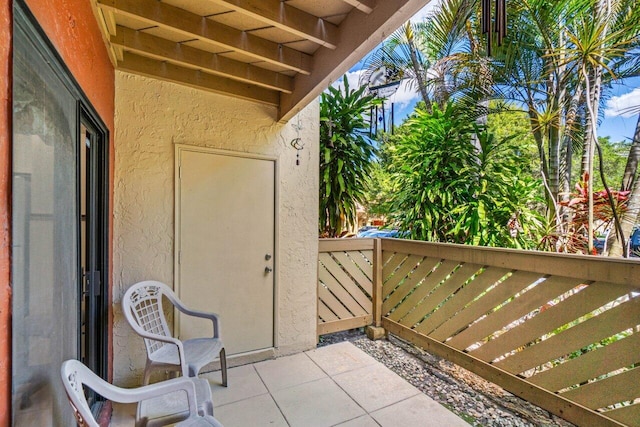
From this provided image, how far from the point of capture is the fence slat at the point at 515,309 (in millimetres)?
1920

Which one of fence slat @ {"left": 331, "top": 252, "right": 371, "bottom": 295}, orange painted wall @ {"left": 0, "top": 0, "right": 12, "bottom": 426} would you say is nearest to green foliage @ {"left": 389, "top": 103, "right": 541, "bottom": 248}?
fence slat @ {"left": 331, "top": 252, "right": 371, "bottom": 295}

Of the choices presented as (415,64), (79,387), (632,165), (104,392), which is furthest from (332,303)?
(415,64)

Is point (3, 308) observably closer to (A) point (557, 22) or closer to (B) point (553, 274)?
(B) point (553, 274)

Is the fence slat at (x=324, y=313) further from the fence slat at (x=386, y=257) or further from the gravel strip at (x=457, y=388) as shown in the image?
the fence slat at (x=386, y=257)

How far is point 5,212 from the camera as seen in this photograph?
76cm

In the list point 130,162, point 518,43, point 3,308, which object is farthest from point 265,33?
point 518,43

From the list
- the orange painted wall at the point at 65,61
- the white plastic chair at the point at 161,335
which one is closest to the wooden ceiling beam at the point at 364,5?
the orange painted wall at the point at 65,61

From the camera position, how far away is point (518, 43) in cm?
412

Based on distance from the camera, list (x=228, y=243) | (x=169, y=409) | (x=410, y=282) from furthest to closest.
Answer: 1. (x=410, y=282)
2. (x=228, y=243)
3. (x=169, y=409)

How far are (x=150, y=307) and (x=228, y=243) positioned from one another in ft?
2.66

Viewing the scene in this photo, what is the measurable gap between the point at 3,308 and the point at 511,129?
10827 millimetres

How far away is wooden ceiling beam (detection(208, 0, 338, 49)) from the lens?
160 cm

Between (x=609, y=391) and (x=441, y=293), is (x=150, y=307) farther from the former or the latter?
(x=609, y=391)

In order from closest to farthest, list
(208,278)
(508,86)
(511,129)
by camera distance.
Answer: (208,278) < (508,86) < (511,129)
